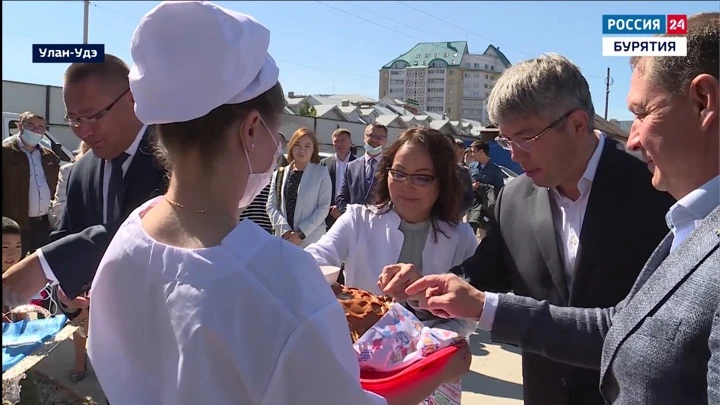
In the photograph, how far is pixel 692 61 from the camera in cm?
140

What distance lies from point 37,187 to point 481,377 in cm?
507

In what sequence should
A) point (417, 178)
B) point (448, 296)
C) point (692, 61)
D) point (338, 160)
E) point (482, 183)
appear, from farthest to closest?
point (482, 183)
point (338, 160)
point (417, 178)
point (448, 296)
point (692, 61)

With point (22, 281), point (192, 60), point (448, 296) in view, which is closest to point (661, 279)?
point (448, 296)

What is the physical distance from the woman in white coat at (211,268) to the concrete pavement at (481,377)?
3.26 metres

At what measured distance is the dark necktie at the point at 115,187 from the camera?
7.89 ft

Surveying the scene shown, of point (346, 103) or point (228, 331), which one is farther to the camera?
point (346, 103)

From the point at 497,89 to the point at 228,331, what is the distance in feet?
5.13

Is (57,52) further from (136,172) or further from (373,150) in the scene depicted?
(373,150)

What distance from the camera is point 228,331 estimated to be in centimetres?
109

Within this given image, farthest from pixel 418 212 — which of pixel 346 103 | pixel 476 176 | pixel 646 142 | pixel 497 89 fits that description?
pixel 346 103

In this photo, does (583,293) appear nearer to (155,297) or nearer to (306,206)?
(155,297)

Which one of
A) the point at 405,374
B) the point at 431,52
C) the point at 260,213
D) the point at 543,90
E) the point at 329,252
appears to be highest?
the point at 431,52

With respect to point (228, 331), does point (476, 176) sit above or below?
above

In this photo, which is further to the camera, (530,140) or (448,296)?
(530,140)
